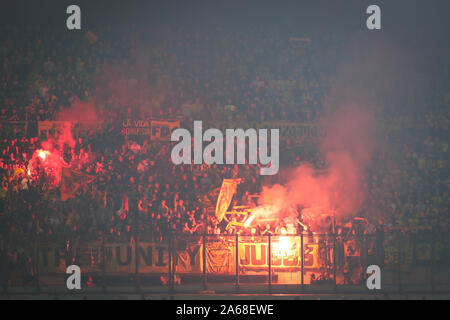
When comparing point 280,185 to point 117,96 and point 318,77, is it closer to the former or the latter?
point 318,77

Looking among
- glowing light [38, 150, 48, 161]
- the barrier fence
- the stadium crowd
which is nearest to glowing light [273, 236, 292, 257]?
the barrier fence

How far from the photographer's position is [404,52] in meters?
18.0

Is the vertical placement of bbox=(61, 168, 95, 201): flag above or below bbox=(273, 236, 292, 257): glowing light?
above

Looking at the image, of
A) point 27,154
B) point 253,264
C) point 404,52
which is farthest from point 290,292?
point 404,52

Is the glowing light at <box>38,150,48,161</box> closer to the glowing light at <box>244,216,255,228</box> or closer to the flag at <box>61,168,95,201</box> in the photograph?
the flag at <box>61,168,95,201</box>

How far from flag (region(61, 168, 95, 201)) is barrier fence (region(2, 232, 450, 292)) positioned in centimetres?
411

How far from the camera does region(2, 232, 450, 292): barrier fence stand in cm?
965

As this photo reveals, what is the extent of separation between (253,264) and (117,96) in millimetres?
8529

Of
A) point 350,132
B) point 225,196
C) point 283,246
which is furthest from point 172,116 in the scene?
point 283,246

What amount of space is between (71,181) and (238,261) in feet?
19.9

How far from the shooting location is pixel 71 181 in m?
13.8

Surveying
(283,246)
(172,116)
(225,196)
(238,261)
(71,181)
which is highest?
(172,116)

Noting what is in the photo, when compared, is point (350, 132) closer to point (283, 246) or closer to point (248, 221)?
point (248, 221)
